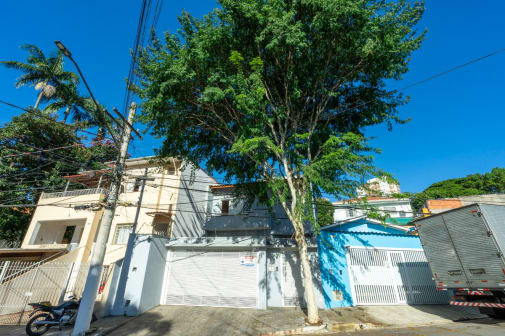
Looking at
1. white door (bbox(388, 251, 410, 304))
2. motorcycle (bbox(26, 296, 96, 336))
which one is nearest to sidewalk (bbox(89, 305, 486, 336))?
white door (bbox(388, 251, 410, 304))

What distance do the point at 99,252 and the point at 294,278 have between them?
8.48 meters

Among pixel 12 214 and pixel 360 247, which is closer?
pixel 360 247

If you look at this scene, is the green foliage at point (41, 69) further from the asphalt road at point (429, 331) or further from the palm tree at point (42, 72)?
the asphalt road at point (429, 331)

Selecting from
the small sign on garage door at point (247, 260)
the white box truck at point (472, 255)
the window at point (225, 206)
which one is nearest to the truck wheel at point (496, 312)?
the white box truck at point (472, 255)

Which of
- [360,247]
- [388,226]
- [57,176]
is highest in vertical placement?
[57,176]

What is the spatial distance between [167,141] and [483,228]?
13126 mm

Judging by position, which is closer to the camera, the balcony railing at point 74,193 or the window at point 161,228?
the window at point 161,228

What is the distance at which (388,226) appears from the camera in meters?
12.2

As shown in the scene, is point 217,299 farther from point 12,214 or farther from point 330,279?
point 12,214

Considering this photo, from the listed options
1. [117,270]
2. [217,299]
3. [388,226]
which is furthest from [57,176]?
[388,226]

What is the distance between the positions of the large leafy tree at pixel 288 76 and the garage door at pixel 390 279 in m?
4.13

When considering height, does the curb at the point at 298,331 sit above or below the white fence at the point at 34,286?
below

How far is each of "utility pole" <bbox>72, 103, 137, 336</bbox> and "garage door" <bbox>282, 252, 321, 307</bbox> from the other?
25.7 feet

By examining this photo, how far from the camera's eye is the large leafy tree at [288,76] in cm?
793
